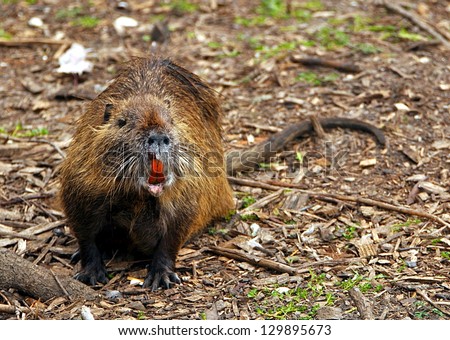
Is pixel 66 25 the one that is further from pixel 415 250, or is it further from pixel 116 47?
pixel 415 250

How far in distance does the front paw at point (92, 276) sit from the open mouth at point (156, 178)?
803mm

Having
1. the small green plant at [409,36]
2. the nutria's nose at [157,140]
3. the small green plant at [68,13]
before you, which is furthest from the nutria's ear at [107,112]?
the small green plant at [68,13]

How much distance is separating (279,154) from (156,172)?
86.4 inches

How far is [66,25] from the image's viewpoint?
888 cm

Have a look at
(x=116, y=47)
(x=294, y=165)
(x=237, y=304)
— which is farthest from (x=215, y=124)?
(x=116, y=47)

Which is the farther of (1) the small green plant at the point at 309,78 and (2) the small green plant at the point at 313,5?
(2) the small green plant at the point at 313,5

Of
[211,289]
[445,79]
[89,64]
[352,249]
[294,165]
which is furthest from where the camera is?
[89,64]

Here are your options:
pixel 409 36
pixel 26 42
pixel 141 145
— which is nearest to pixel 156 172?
pixel 141 145

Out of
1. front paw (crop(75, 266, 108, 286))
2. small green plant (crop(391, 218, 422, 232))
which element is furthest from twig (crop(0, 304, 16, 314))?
small green plant (crop(391, 218, 422, 232))

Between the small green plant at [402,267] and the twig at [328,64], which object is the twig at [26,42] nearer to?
the twig at [328,64]

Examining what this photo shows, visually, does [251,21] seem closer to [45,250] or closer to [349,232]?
[349,232]

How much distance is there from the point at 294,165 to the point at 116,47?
3092 millimetres

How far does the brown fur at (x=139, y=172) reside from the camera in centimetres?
444

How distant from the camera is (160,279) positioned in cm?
477
